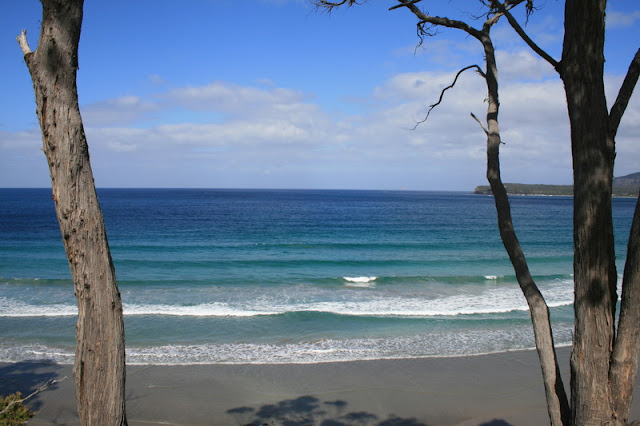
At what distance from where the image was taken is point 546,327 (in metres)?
3.23

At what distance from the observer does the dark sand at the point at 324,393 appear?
704 cm

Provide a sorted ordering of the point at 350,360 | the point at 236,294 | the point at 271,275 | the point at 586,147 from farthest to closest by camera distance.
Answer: the point at 271,275
the point at 236,294
the point at 350,360
the point at 586,147

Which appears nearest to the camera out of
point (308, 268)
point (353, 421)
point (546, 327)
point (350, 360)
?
point (546, 327)

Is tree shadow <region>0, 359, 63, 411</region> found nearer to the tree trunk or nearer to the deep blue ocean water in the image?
the deep blue ocean water

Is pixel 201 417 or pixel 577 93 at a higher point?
pixel 577 93

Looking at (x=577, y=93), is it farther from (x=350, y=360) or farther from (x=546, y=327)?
(x=350, y=360)

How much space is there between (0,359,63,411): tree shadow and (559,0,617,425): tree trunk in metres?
8.03

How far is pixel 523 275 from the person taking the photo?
336cm

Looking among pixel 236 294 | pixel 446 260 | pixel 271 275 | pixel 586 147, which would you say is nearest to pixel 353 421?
pixel 586 147

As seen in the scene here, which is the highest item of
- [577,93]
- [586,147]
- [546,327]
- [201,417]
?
[577,93]

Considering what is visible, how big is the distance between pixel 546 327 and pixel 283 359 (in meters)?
7.14

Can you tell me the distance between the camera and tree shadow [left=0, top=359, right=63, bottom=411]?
8.02 m

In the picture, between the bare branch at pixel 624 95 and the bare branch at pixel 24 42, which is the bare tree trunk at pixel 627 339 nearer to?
the bare branch at pixel 624 95

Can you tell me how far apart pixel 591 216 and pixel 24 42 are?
3.61m
